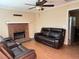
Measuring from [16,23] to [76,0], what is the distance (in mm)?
4242

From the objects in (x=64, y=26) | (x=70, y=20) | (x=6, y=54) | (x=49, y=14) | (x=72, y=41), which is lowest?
(x=72, y=41)

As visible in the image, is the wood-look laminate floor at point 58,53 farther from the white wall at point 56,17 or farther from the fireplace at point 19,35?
the fireplace at point 19,35

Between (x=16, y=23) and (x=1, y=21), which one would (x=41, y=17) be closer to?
(x=16, y=23)

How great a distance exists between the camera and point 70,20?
5.25m

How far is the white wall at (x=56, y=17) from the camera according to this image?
5112mm

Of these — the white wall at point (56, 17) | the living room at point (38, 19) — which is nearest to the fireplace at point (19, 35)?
the living room at point (38, 19)

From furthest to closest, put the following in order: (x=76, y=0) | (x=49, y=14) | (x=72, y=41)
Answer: (x=49, y=14)
(x=72, y=41)
(x=76, y=0)

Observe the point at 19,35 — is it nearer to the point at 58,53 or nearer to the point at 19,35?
the point at 19,35

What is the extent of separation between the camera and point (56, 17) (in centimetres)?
584

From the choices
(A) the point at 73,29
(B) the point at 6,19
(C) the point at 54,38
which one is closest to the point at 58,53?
(C) the point at 54,38

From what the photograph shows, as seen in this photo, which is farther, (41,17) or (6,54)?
(41,17)

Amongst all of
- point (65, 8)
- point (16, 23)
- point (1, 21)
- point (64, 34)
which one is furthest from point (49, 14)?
point (1, 21)

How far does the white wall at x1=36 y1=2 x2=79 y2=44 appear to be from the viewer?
16.8 ft

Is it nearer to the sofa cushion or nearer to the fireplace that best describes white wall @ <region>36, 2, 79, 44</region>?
the sofa cushion
